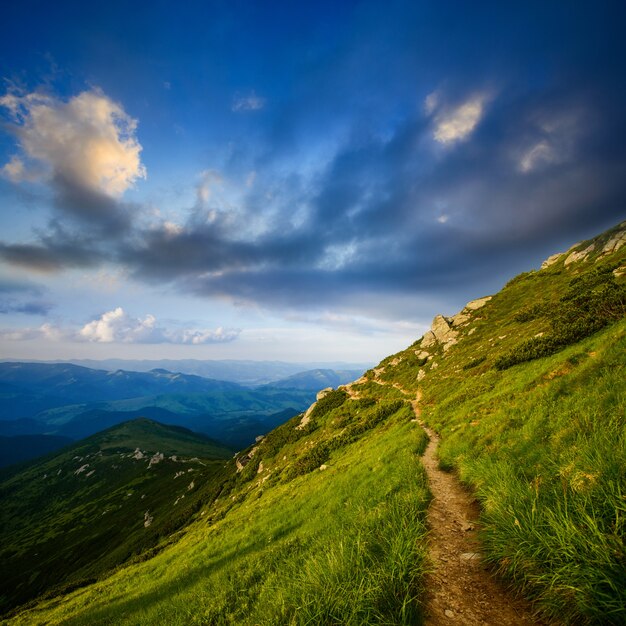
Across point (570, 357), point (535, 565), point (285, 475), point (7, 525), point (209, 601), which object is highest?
point (570, 357)

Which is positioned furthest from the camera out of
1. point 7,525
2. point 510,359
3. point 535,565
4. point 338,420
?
point 7,525

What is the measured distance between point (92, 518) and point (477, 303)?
5905 inches

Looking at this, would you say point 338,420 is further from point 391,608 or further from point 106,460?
point 106,460

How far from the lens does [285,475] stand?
112 ft

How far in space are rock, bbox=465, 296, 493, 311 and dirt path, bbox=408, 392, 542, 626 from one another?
61751mm

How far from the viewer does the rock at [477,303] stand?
61.2m

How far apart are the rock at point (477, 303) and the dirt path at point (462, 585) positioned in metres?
61.8

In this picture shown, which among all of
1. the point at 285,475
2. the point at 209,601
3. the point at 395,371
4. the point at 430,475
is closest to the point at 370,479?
the point at 430,475

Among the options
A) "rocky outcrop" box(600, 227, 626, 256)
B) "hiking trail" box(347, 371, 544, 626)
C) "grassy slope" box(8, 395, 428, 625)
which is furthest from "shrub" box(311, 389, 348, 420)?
"rocky outcrop" box(600, 227, 626, 256)

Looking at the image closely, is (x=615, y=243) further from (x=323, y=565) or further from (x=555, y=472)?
(x=323, y=565)

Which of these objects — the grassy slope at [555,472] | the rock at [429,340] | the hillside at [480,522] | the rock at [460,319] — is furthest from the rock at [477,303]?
the grassy slope at [555,472]

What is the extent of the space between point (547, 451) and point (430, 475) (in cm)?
529

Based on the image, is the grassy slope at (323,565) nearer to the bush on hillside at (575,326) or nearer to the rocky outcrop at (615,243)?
the bush on hillside at (575,326)

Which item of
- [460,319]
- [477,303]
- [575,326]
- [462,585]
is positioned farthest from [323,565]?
[477,303]
